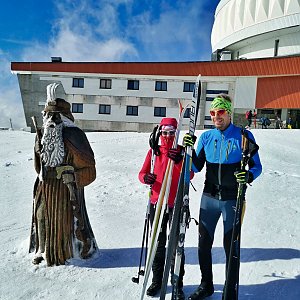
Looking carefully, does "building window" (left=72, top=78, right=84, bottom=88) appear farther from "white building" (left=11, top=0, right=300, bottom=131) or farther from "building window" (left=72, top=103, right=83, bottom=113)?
"building window" (left=72, top=103, right=83, bottom=113)

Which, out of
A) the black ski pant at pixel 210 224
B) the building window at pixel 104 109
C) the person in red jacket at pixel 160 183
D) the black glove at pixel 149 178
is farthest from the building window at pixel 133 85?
the black ski pant at pixel 210 224

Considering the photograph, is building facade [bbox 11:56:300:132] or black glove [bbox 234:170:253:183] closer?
black glove [bbox 234:170:253:183]

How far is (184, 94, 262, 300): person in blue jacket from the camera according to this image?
9.50ft

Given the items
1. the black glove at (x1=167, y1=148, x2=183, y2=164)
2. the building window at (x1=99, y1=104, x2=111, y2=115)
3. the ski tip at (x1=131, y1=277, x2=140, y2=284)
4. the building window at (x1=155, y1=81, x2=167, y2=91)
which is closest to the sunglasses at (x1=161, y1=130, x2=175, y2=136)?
the black glove at (x1=167, y1=148, x2=183, y2=164)

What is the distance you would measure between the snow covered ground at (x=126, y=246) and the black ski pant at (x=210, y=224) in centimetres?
39

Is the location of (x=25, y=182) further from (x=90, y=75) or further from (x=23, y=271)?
(x=90, y=75)

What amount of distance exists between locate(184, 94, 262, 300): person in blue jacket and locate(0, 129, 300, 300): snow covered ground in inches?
22.3

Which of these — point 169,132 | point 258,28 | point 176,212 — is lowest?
point 176,212

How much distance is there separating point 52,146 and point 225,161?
6.61 feet

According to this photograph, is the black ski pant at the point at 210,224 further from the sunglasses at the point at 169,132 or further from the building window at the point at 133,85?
the building window at the point at 133,85

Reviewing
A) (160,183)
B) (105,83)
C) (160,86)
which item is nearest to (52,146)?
(160,183)

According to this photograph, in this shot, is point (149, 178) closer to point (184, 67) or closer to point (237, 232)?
point (237, 232)

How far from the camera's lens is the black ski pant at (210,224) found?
2922mm

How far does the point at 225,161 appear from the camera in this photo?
2906 millimetres
